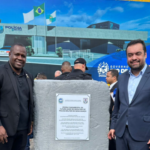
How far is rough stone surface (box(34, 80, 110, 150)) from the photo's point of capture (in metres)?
1.91

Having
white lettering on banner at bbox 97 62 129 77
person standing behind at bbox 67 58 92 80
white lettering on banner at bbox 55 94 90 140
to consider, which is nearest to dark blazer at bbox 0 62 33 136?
white lettering on banner at bbox 55 94 90 140

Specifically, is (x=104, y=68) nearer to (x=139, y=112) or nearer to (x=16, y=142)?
(x=139, y=112)

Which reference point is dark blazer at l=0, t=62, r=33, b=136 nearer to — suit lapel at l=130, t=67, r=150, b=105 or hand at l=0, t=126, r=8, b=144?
hand at l=0, t=126, r=8, b=144

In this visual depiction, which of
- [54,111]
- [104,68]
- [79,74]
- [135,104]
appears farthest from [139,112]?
[104,68]

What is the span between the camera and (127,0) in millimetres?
5352

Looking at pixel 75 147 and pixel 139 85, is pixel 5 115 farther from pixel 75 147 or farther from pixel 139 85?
pixel 139 85

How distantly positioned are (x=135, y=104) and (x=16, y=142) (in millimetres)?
1468

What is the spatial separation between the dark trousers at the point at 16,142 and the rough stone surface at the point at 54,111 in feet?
0.50

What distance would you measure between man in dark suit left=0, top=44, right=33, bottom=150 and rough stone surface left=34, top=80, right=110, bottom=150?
0.11 metres

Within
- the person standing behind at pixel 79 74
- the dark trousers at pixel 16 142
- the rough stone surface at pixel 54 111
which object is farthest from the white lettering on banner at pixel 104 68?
the dark trousers at pixel 16 142

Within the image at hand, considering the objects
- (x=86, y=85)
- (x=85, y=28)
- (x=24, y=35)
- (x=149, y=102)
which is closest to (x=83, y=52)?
(x=85, y=28)

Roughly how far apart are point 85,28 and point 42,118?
164 inches

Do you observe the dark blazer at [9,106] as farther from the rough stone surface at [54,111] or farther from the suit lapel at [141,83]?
the suit lapel at [141,83]

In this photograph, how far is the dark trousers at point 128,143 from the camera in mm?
1605
